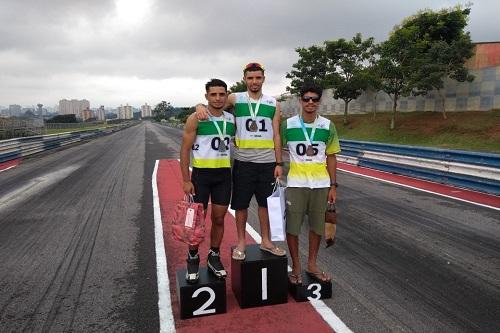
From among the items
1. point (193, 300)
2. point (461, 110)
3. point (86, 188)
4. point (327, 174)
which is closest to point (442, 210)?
point (327, 174)

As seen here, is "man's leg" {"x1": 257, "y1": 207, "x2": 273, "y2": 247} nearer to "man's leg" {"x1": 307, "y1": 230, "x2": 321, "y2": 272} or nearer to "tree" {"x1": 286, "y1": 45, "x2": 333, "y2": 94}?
"man's leg" {"x1": 307, "y1": 230, "x2": 321, "y2": 272}

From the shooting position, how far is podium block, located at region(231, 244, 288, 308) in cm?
397

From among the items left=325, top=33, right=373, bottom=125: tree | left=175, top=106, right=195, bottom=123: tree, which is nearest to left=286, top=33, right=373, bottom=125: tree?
left=325, top=33, right=373, bottom=125: tree

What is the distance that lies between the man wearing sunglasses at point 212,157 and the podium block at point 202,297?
192 mm

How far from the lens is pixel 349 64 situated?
33156mm

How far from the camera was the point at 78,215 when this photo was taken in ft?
25.5

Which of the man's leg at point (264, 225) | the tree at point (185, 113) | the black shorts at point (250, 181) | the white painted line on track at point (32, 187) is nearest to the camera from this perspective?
the black shorts at point (250, 181)

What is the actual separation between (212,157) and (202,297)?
1.44 metres

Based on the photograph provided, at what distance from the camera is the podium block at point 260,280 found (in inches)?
156

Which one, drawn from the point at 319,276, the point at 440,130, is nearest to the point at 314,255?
the point at 319,276

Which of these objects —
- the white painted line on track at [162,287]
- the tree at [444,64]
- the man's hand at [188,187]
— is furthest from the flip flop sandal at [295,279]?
the tree at [444,64]

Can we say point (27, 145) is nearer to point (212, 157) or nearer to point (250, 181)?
point (212, 157)

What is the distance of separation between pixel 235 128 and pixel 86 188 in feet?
25.8

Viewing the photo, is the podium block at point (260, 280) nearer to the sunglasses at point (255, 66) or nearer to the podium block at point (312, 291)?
the podium block at point (312, 291)
